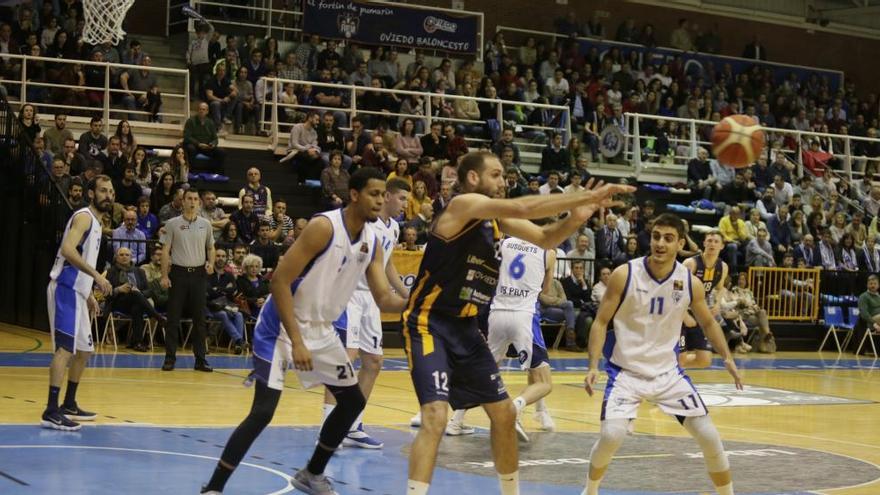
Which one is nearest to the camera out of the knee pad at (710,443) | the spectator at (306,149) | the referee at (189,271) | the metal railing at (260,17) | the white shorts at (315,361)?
the white shorts at (315,361)

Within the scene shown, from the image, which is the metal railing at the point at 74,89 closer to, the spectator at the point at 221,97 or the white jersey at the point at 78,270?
the spectator at the point at 221,97

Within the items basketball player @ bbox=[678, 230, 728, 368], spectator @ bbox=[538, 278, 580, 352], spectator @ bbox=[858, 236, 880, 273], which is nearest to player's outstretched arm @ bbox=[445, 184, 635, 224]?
basketball player @ bbox=[678, 230, 728, 368]

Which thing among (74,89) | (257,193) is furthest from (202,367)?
(74,89)

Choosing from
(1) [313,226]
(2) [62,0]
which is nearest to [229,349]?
(2) [62,0]

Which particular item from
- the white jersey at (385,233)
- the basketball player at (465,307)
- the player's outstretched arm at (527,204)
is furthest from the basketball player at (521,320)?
the player's outstretched arm at (527,204)

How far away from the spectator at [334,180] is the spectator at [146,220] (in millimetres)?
3062

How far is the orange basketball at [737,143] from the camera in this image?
904 centimetres

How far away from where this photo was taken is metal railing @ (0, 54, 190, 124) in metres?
21.0

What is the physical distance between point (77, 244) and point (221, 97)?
1316 cm

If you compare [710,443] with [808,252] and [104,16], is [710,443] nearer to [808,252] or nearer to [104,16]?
[104,16]

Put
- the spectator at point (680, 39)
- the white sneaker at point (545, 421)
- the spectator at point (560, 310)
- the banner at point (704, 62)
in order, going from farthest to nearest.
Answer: the spectator at point (680, 39), the banner at point (704, 62), the spectator at point (560, 310), the white sneaker at point (545, 421)

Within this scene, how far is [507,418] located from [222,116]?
55.5 ft

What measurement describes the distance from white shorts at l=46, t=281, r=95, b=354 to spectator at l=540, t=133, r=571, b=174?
15120mm

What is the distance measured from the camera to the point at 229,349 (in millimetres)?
18000
